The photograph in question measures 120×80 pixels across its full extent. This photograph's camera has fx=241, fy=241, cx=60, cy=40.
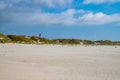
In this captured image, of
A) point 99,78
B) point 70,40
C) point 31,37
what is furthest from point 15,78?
point 70,40

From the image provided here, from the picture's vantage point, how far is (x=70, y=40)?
152625 millimetres

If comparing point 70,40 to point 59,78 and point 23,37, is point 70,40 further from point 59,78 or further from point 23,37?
point 59,78

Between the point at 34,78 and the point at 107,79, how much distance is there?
10.6ft

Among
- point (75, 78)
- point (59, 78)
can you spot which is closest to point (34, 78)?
point (59, 78)

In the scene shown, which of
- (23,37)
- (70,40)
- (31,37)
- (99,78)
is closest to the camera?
(99,78)

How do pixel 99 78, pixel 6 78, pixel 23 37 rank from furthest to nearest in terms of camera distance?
1. pixel 23 37
2. pixel 99 78
3. pixel 6 78

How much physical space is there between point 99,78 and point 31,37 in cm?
11715

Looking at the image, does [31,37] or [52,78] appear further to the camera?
[31,37]

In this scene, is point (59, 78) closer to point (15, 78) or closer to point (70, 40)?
point (15, 78)

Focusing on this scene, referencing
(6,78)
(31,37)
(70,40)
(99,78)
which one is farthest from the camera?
(70,40)

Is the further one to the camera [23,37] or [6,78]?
[23,37]

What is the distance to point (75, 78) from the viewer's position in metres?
10.8

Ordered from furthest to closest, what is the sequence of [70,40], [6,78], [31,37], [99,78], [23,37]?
[70,40] < [31,37] < [23,37] < [99,78] < [6,78]

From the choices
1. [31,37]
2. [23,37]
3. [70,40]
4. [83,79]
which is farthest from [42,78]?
[70,40]
